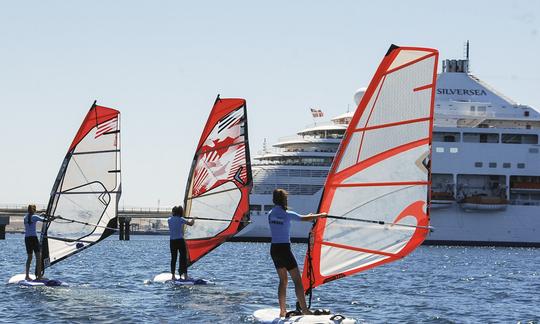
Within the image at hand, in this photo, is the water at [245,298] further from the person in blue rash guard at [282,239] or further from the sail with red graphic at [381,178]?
the sail with red graphic at [381,178]

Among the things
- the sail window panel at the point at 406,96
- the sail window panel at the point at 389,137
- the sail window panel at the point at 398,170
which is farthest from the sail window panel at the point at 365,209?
the sail window panel at the point at 406,96

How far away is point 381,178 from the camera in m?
15.1

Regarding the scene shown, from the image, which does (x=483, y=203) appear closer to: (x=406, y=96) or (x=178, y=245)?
(x=178, y=245)

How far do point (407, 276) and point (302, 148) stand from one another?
4052 cm

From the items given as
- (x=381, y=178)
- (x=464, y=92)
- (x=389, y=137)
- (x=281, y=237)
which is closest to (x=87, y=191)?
(x=281, y=237)

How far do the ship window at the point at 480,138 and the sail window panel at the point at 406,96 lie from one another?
5480 centimetres

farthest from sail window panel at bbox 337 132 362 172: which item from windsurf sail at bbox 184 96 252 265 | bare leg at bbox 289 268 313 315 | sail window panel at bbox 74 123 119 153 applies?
windsurf sail at bbox 184 96 252 265

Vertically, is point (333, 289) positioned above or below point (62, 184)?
below

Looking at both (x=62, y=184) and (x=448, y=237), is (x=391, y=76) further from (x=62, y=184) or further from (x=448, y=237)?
(x=448, y=237)

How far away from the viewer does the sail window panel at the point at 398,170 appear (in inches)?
589

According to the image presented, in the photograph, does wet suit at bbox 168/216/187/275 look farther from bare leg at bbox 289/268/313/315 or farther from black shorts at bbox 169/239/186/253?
bare leg at bbox 289/268/313/315

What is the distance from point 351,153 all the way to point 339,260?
5.01ft

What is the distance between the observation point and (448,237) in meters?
66.8

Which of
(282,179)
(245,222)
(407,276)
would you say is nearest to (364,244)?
(245,222)
